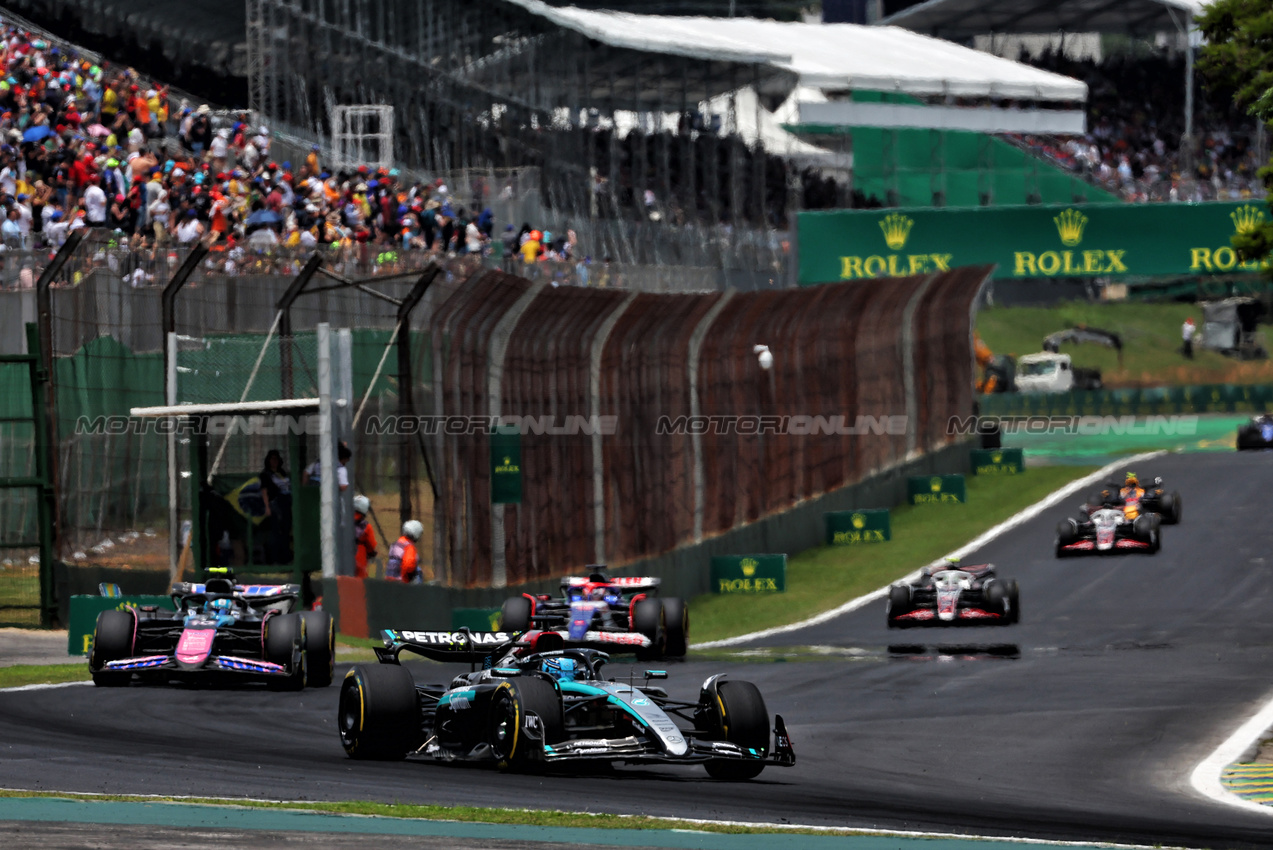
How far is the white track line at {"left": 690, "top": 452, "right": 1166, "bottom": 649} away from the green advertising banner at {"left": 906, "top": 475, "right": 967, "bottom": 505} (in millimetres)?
1095

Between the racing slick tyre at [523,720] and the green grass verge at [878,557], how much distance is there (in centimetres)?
1097

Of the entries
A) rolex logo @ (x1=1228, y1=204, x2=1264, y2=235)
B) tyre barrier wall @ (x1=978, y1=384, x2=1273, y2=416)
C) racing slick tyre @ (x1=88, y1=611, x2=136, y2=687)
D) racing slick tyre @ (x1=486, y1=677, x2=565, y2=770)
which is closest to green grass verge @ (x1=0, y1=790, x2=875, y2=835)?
racing slick tyre @ (x1=486, y1=677, x2=565, y2=770)

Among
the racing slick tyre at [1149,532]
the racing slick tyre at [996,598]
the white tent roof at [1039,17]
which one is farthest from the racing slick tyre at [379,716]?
the white tent roof at [1039,17]

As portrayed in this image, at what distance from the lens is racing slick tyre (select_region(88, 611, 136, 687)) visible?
1507 centimetres

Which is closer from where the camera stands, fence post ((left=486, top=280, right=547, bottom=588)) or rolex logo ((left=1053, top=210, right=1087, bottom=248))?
fence post ((left=486, top=280, right=547, bottom=588))

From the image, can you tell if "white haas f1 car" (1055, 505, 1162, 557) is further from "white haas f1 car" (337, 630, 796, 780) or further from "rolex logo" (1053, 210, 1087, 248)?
"rolex logo" (1053, 210, 1087, 248)

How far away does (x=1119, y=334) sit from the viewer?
54.7 meters

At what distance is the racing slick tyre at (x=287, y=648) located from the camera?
1501 centimetres

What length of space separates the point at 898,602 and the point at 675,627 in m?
3.85

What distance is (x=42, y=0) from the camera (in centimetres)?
3997

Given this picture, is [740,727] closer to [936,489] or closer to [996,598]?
[996,598]

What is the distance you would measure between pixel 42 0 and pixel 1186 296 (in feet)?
101
